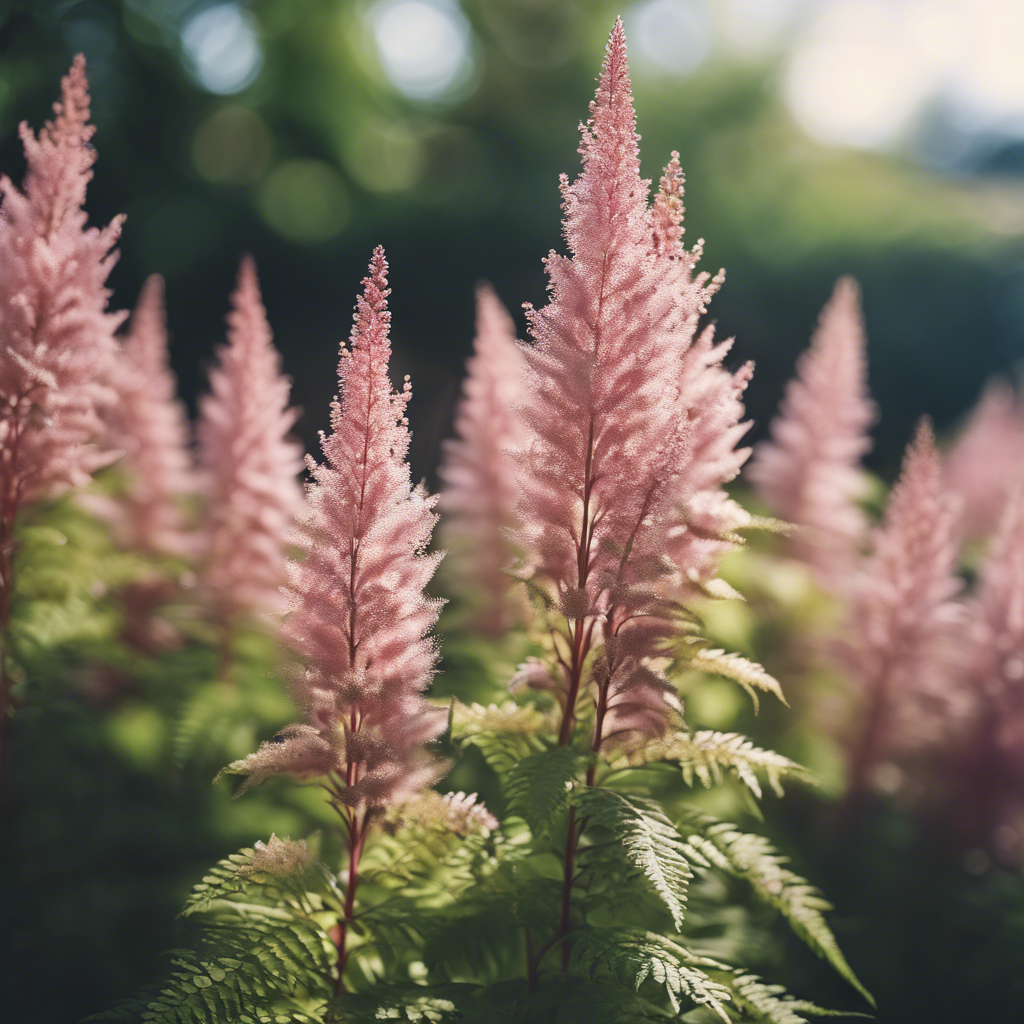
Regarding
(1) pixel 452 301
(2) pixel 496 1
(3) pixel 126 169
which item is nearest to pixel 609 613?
(1) pixel 452 301

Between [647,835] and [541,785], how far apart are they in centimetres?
22

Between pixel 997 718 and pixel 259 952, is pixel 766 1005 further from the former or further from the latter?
pixel 997 718

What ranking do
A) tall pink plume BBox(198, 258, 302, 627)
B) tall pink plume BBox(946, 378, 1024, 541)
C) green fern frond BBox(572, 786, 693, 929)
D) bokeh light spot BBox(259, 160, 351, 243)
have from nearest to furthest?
green fern frond BBox(572, 786, 693, 929)
tall pink plume BBox(198, 258, 302, 627)
tall pink plume BBox(946, 378, 1024, 541)
bokeh light spot BBox(259, 160, 351, 243)

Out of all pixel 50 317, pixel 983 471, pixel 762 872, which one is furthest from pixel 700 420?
Result: pixel 983 471

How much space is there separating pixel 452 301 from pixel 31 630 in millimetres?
6437

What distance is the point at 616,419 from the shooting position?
1777 mm

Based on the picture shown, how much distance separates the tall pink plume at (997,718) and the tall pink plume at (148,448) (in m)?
3.23

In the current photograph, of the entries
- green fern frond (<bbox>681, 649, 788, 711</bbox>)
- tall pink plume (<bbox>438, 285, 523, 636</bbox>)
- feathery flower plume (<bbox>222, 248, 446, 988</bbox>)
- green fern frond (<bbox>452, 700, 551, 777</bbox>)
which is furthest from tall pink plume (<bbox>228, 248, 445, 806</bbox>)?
tall pink plume (<bbox>438, 285, 523, 636</bbox>)

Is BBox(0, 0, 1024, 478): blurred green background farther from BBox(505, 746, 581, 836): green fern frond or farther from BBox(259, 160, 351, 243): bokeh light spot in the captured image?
BBox(505, 746, 581, 836): green fern frond

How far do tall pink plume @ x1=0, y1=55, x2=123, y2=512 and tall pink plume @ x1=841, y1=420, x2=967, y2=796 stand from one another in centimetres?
270

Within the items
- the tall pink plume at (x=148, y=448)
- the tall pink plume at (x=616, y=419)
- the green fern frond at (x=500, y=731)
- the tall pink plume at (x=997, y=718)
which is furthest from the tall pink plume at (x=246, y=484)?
the tall pink plume at (x=997, y=718)

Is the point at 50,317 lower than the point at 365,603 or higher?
higher

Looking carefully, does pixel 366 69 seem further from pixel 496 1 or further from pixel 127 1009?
pixel 127 1009

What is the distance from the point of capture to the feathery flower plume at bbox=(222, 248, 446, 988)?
5.44 feet
